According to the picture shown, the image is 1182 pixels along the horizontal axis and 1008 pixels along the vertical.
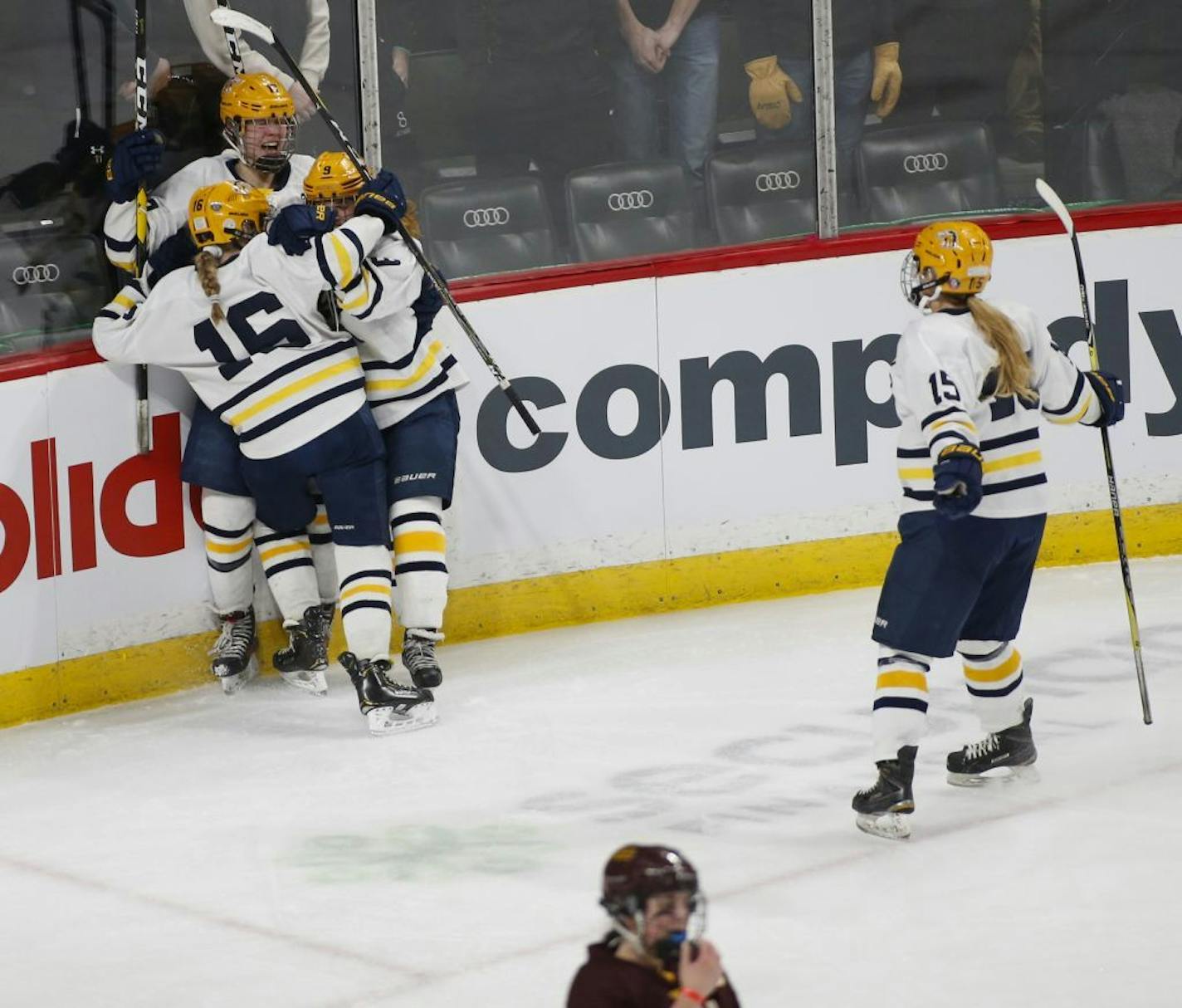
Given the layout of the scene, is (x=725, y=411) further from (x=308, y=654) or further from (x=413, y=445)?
(x=308, y=654)

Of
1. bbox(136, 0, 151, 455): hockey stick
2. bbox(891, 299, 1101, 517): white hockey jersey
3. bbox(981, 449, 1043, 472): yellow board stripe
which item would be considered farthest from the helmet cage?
bbox(981, 449, 1043, 472): yellow board stripe

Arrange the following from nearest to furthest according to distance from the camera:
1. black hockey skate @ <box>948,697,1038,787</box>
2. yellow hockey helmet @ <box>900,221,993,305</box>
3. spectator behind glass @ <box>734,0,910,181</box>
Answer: yellow hockey helmet @ <box>900,221,993,305</box> → black hockey skate @ <box>948,697,1038,787</box> → spectator behind glass @ <box>734,0,910,181</box>

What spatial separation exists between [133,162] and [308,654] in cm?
128

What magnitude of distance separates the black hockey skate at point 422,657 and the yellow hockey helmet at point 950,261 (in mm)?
1664

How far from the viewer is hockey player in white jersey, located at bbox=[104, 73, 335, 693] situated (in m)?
5.41

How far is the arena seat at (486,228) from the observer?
604 cm

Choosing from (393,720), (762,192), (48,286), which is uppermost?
(762,192)

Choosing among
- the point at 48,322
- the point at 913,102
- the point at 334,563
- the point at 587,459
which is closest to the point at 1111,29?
the point at 913,102

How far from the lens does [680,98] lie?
20.7 feet

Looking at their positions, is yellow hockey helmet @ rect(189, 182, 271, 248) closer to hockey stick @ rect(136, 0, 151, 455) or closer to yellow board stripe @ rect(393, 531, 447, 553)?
hockey stick @ rect(136, 0, 151, 455)

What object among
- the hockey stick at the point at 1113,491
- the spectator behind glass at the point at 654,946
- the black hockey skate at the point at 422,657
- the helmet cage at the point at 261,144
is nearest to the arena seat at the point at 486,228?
the helmet cage at the point at 261,144

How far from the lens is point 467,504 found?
603 cm

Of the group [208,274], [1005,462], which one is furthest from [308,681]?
[1005,462]

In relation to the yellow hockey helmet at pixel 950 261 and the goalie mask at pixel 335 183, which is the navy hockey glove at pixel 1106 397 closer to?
the yellow hockey helmet at pixel 950 261
